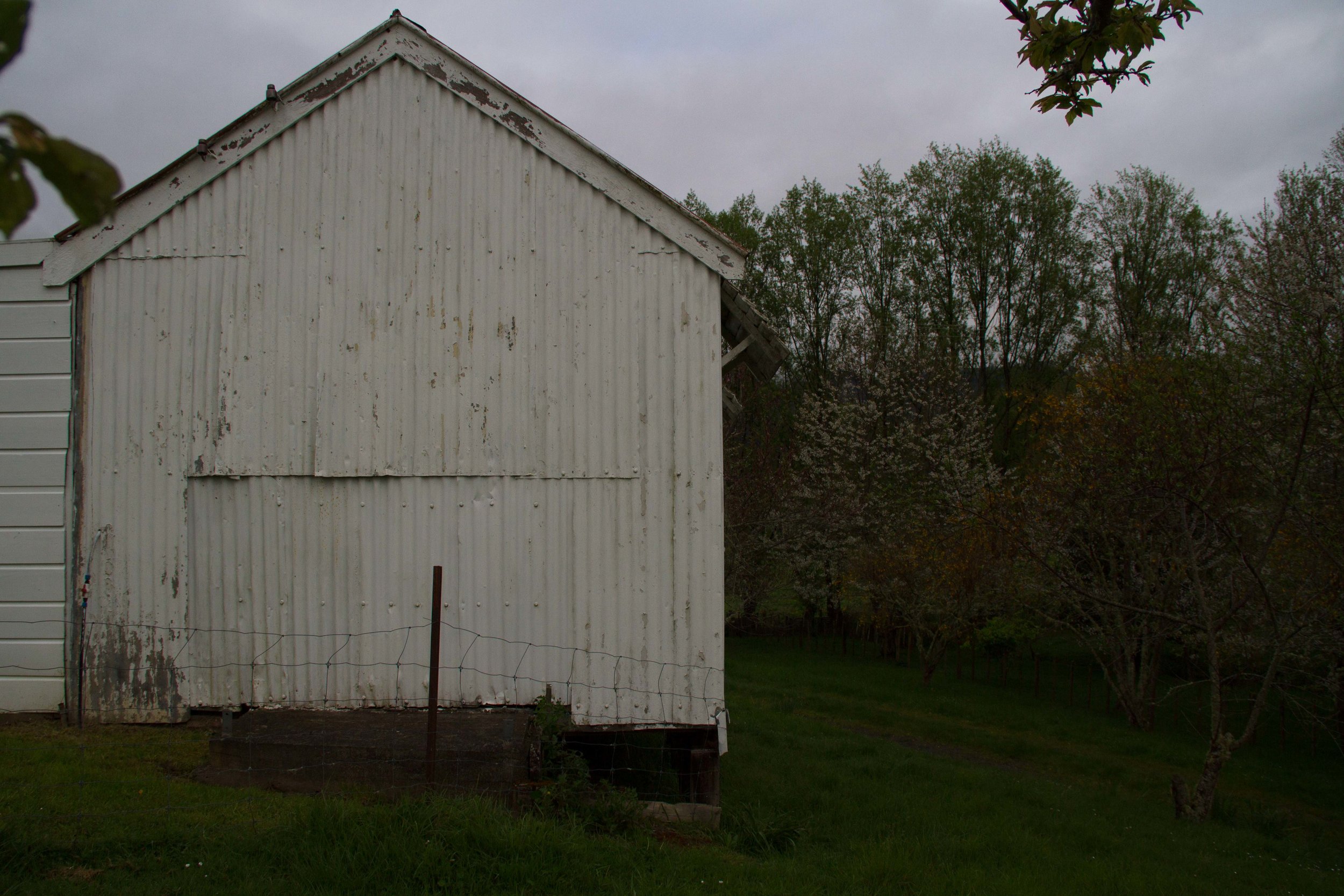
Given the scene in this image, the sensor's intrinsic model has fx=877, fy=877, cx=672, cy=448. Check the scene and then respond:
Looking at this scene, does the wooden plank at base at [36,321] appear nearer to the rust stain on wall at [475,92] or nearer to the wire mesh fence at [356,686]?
the wire mesh fence at [356,686]

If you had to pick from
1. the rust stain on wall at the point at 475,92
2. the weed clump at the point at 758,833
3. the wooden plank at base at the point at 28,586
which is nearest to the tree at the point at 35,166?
the weed clump at the point at 758,833

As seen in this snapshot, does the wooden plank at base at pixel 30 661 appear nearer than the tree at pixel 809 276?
Yes

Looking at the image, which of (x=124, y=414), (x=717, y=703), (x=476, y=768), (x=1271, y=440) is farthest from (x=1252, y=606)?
(x=124, y=414)

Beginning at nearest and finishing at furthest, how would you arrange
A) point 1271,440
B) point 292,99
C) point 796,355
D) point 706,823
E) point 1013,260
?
point 706,823 → point 292,99 → point 1271,440 → point 1013,260 → point 796,355

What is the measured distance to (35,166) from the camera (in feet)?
4.49

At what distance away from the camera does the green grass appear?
5.04 metres

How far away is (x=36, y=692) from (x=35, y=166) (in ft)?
26.0

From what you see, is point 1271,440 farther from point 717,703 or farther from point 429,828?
point 429,828

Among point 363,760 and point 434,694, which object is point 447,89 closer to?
point 434,694

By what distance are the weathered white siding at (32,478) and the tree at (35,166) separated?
7386mm

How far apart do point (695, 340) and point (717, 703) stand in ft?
10.4

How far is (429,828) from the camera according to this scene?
5363 millimetres

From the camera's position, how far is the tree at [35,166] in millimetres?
1309

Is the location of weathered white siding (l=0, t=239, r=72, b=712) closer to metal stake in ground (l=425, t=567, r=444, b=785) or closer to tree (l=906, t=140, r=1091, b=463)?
metal stake in ground (l=425, t=567, r=444, b=785)
